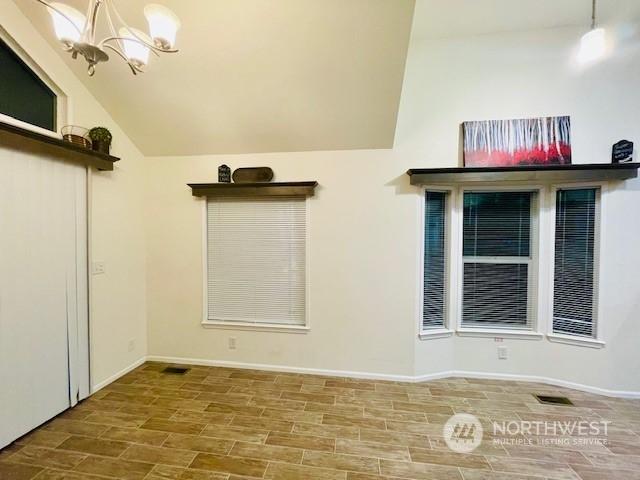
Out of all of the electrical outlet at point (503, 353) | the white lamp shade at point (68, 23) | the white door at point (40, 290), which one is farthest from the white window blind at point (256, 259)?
the electrical outlet at point (503, 353)

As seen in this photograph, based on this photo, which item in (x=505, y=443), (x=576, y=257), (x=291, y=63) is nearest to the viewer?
(x=505, y=443)

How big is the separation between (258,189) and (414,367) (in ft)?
8.37

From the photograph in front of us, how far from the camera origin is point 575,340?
288 cm

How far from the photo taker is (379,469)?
1876 millimetres

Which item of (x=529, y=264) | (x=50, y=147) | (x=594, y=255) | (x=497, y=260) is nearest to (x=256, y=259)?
(x=50, y=147)

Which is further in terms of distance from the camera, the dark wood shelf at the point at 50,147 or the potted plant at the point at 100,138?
the potted plant at the point at 100,138

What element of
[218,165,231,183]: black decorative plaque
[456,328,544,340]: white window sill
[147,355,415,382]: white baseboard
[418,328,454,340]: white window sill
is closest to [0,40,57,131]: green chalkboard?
[218,165,231,183]: black decorative plaque

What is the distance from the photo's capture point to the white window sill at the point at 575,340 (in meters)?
2.82

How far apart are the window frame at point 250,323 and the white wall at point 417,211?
0.06 meters

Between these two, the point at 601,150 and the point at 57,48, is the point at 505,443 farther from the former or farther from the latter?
the point at 57,48

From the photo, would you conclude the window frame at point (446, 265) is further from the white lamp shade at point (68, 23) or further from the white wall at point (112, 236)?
the white wall at point (112, 236)

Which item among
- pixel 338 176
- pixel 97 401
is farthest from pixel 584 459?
pixel 97 401

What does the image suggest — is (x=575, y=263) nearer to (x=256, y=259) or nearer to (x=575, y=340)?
(x=575, y=340)

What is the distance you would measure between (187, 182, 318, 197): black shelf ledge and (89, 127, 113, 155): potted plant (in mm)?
817
